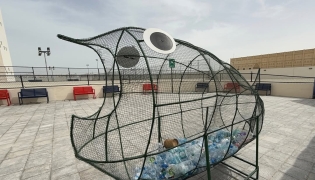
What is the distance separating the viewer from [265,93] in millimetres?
12133

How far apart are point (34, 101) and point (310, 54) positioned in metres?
33.8

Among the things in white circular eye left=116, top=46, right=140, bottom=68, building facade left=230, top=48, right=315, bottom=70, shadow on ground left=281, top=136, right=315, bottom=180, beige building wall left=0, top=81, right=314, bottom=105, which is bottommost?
shadow on ground left=281, top=136, right=315, bottom=180

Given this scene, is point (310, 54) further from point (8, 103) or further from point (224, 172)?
point (8, 103)

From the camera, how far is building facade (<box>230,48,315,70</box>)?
22.4 m

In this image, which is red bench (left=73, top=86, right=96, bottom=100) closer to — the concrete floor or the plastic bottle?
the concrete floor

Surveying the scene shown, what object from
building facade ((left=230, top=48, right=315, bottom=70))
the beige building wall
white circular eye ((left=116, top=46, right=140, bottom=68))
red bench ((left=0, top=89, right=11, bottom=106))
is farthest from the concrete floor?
building facade ((left=230, top=48, right=315, bottom=70))

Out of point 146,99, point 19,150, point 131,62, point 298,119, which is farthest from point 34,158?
point 298,119

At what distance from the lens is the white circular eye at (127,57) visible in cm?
224

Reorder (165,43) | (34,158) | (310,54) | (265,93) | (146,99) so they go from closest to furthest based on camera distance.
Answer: (165,43) < (146,99) < (34,158) < (265,93) < (310,54)

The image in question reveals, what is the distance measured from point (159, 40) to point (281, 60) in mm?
31819

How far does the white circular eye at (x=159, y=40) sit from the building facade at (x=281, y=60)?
29.6 m

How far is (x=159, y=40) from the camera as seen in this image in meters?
2.02

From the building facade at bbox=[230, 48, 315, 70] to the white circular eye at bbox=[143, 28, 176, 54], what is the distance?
97.1ft

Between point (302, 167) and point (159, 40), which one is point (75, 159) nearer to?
point (159, 40)
